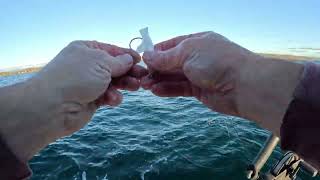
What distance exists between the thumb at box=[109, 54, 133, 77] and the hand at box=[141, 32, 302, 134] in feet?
0.42

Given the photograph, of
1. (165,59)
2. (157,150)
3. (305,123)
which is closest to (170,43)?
(165,59)

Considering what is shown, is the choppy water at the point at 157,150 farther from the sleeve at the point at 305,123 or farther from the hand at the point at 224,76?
the sleeve at the point at 305,123

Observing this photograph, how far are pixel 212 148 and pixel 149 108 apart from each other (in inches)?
243

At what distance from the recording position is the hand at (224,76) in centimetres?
150

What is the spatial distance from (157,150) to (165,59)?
5704mm

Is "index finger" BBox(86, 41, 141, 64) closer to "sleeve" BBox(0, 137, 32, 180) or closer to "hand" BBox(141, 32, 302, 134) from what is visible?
"hand" BBox(141, 32, 302, 134)

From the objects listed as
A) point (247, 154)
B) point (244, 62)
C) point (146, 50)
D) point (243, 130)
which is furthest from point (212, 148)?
point (244, 62)

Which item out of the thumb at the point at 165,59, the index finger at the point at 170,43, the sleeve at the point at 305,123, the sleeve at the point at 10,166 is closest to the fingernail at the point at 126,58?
the thumb at the point at 165,59

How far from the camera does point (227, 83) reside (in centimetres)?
182

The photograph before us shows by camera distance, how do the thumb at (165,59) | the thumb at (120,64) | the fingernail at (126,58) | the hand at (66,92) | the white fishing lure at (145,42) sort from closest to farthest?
the hand at (66,92), the thumb at (165,59), the thumb at (120,64), the fingernail at (126,58), the white fishing lure at (145,42)

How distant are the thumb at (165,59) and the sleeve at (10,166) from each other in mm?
1213

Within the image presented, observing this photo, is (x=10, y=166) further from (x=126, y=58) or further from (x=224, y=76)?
(x=126, y=58)

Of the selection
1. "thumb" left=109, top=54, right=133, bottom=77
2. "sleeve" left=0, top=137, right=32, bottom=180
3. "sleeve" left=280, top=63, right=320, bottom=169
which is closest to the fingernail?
"thumb" left=109, top=54, right=133, bottom=77

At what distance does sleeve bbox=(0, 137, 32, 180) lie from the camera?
122cm
